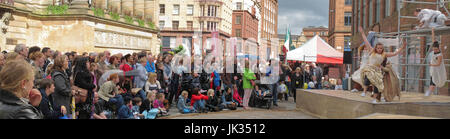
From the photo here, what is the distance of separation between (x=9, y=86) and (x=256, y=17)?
332ft

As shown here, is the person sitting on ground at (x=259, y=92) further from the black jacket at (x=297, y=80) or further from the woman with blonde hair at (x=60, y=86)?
the woman with blonde hair at (x=60, y=86)

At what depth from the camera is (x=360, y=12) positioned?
113ft

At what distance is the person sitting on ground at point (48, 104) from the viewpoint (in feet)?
18.9

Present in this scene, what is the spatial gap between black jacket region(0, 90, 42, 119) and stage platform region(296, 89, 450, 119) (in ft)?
20.9

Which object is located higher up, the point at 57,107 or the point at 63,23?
the point at 63,23

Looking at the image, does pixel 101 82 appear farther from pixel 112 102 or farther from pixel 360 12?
pixel 360 12

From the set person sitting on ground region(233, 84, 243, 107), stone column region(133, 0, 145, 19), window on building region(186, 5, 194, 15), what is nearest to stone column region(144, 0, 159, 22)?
stone column region(133, 0, 145, 19)

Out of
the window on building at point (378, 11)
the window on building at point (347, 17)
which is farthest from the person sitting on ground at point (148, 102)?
the window on building at point (347, 17)

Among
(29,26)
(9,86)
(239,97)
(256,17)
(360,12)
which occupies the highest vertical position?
(256,17)

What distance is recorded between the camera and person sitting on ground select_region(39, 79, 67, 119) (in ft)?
18.9

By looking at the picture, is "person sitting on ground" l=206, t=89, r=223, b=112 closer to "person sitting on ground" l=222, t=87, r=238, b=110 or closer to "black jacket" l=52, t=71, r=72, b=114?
"person sitting on ground" l=222, t=87, r=238, b=110

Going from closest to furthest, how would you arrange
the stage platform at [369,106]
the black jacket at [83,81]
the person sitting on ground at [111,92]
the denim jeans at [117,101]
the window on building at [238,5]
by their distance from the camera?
the black jacket at [83,81] → the stage platform at [369,106] → the person sitting on ground at [111,92] → the denim jeans at [117,101] → the window on building at [238,5]

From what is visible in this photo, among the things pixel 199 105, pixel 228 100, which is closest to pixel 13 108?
pixel 199 105
